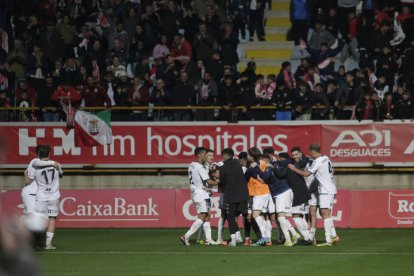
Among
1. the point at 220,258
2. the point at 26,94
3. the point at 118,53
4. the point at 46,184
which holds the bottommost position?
the point at 220,258

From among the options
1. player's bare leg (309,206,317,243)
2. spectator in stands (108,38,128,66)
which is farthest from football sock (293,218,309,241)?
spectator in stands (108,38,128,66)

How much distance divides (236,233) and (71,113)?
1042 cm

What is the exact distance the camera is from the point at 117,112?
2961cm

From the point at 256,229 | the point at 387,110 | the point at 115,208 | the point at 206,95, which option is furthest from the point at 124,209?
the point at 387,110

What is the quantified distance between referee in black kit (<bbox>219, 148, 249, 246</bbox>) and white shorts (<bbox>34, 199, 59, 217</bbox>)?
135 inches

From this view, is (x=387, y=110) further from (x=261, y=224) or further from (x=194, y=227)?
(x=194, y=227)

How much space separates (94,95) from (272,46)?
7512mm

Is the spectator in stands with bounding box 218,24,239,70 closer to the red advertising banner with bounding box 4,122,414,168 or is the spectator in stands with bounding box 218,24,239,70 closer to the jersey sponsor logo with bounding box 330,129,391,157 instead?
the red advertising banner with bounding box 4,122,414,168

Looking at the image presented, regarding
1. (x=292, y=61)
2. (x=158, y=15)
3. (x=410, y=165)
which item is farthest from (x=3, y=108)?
(x=410, y=165)

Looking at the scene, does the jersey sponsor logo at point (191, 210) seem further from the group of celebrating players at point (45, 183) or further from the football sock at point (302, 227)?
the group of celebrating players at point (45, 183)

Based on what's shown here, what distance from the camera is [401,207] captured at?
26.7 meters

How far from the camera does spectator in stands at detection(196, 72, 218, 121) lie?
29219 millimetres

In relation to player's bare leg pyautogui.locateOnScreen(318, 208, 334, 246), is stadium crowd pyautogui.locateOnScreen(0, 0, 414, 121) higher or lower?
higher

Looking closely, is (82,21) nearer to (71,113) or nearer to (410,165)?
(71,113)
